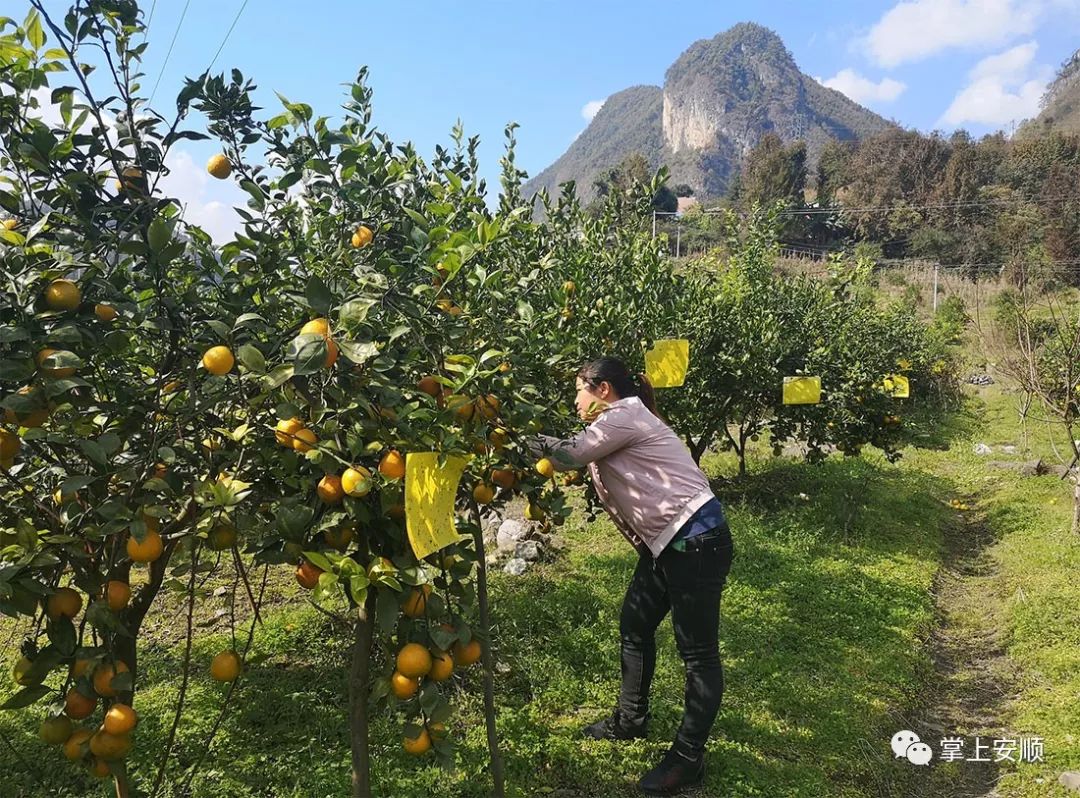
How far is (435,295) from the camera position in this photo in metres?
1.43

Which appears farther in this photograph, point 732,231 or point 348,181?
point 732,231

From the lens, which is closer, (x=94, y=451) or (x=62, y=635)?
(x=94, y=451)

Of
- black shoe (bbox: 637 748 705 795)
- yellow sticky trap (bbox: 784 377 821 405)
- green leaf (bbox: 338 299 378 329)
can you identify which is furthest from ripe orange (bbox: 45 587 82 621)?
yellow sticky trap (bbox: 784 377 821 405)

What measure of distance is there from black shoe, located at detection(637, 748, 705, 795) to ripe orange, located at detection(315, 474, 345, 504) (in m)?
1.78

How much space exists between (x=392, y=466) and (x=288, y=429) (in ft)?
0.64

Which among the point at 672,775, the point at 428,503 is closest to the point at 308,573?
the point at 428,503

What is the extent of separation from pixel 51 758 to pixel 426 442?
7.58 ft

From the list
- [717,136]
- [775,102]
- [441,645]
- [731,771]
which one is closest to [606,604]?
[731,771]

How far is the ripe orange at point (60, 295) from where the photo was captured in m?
1.18

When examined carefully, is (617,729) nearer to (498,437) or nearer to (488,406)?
(498,437)

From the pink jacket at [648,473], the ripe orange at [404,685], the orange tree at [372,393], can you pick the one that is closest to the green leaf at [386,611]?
the orange tree at [372,393]

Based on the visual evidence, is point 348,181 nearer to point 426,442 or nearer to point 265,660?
point 426,442

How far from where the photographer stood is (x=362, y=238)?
1.70m

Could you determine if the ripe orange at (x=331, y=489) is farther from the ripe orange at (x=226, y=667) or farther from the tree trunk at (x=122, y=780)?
the tree trunk at (x=122, y=780)
